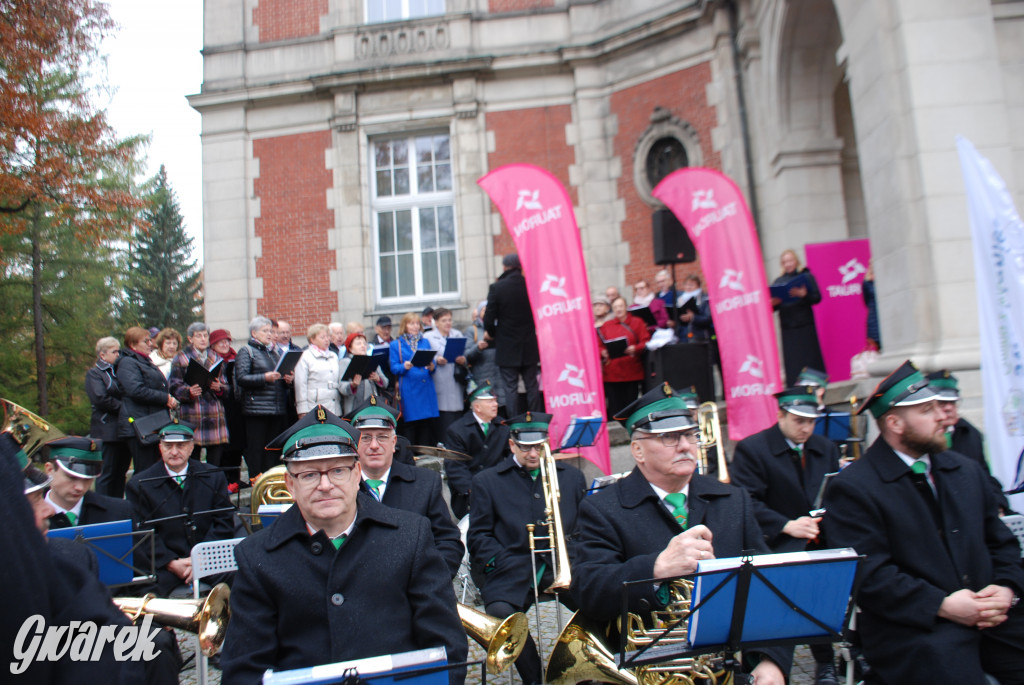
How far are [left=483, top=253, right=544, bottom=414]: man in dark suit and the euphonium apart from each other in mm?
3608

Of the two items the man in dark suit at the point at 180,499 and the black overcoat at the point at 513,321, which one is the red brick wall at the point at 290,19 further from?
the man in dark suit at the point at 180,499

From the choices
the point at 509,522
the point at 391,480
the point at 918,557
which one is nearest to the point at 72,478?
the point at 391,480

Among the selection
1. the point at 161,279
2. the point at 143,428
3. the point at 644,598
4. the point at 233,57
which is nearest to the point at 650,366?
the point at 143,428

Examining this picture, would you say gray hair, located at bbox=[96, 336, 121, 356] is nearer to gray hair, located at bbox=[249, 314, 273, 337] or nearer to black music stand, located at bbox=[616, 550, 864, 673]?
gray hair, located at bbox=[249, 314, 273, 337]

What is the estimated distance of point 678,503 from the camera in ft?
12.3

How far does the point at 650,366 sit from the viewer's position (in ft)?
31.6

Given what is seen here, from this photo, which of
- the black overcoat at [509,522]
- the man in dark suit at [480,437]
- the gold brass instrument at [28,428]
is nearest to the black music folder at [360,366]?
the man in dark suit at [480,437]

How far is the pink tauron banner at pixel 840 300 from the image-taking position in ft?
35.7

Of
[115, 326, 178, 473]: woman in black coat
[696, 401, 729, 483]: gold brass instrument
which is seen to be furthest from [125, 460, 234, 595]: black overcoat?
[696, 401, 729, 483]: gold brass instrument

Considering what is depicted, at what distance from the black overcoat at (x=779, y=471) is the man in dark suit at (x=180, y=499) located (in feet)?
13.6

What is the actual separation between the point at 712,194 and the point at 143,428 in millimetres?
6500

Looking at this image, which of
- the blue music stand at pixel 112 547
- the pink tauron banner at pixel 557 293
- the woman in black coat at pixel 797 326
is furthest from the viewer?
the woman in black coat at pixel 797 326

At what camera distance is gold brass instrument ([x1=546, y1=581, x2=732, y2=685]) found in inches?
129

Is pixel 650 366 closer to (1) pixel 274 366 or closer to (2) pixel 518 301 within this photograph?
(2) pixel 518 301
